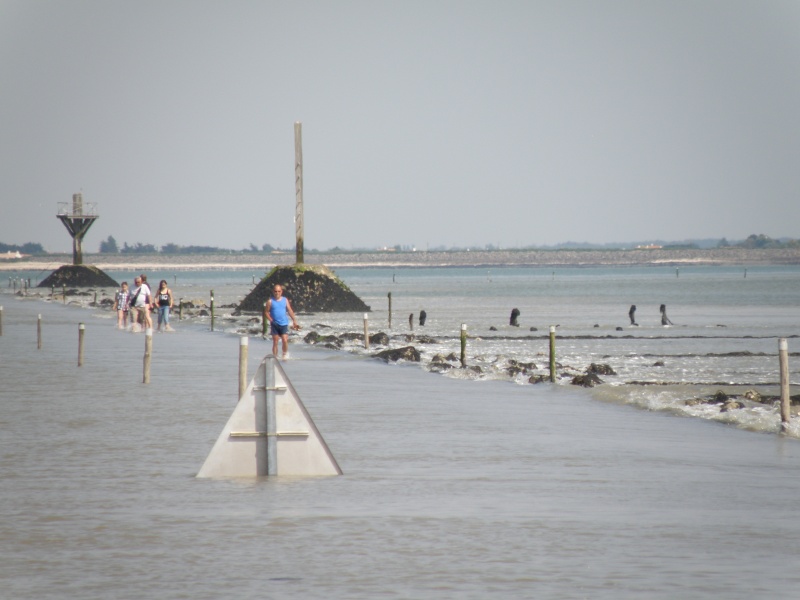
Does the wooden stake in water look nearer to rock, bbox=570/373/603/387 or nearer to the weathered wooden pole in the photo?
the weathered wooden pole

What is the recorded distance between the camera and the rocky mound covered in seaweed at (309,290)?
6053cm

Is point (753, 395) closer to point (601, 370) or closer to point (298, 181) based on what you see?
point (601, 370)

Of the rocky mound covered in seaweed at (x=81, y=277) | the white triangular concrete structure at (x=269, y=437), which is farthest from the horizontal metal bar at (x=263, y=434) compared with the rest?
the rocky mound covered in seaweed at (x=81, y=277)

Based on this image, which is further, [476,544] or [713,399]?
[713,399]

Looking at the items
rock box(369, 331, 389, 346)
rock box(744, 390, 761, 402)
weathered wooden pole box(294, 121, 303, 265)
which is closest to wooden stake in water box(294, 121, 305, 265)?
weathered wooden pole box(294, 121, 303, 265)

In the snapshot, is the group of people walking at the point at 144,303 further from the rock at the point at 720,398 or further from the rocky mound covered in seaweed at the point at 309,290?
the rock at the point at 720,398

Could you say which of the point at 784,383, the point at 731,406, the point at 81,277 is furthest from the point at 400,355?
the point at 81,277

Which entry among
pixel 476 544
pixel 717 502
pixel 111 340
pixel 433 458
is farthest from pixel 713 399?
pixel 111 340

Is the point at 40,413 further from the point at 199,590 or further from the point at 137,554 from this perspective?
the point at 199,590

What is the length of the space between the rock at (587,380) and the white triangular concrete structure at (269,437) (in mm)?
14517

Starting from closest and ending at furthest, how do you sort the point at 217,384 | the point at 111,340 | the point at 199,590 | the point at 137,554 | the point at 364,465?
1. the point at 199,590
2. the point at 137,554
3. the point at 364,465
4. the point at 217,384
5. the point at 111,340

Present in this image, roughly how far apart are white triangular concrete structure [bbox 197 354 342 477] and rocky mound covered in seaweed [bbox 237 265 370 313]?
47.1 meters

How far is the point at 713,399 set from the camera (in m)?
23.6

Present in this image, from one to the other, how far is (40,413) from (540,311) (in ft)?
202
